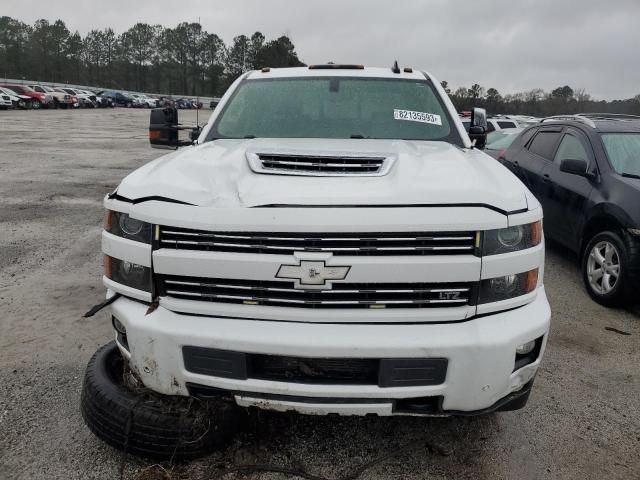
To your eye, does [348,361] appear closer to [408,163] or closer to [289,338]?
[289,338]

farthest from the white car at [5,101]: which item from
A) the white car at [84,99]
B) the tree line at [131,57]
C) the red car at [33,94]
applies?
the tree line at [131,57]

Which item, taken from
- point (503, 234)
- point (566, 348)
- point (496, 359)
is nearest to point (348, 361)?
point (496, 359)

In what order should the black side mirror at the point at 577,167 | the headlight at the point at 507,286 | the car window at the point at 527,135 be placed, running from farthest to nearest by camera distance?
the car window at the point at 527,135, the black side mirror at the point at 577,167, the headlight at the point at 507,286

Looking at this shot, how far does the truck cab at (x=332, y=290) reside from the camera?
6.66ft

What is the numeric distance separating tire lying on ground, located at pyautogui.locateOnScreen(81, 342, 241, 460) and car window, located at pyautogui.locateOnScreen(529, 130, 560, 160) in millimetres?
5197

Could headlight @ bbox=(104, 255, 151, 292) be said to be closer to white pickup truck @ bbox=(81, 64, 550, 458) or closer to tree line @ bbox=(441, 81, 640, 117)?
white pickup truck @ bbox=(81, 64, 550, 458)

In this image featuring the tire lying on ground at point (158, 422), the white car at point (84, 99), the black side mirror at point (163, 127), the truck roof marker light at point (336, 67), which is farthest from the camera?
the white car at point (84, 99)

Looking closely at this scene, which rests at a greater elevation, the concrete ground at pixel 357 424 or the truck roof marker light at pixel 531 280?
the truck roof marker light at pixel 531 280

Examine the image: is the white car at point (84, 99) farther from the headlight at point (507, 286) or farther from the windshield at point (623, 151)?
the headlight at point (507, 286)

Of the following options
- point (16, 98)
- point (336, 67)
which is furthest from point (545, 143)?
point (16, 98)

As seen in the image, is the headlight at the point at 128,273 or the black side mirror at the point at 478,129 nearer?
the headlight at the point at 128,273

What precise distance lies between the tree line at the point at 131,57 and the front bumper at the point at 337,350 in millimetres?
94615

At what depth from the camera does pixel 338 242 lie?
203 centimetres

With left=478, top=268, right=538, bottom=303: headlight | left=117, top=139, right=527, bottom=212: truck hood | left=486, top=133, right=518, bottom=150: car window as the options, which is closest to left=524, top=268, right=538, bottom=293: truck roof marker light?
left=478, top=268, right=538, bottom=303: headlight
